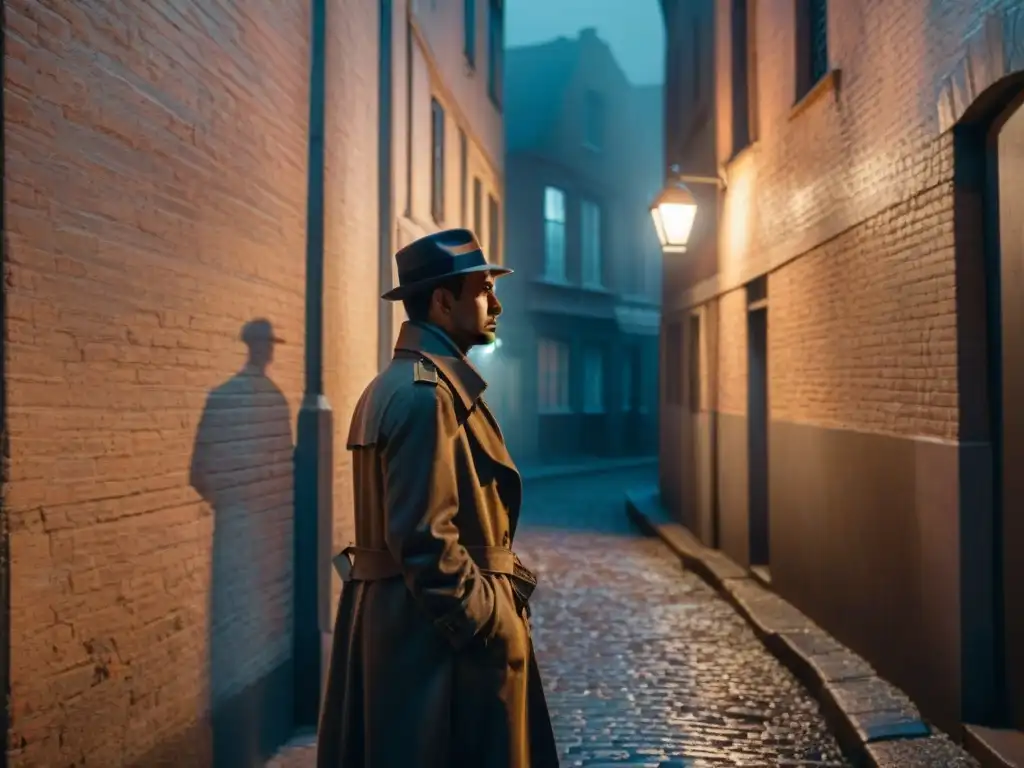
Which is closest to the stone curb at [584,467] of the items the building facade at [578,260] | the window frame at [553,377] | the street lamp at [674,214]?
the building facade at [578,260]

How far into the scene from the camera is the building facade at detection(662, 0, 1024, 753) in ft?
16.9

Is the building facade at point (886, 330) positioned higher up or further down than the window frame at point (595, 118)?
further down

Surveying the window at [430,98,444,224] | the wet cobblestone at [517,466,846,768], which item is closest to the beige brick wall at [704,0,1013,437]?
the wet cobblestone at [517,466,846,768]

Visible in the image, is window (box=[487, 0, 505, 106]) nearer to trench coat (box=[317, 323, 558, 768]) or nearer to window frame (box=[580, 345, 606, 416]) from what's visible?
window frame (box=[580, 345, 606, 416])

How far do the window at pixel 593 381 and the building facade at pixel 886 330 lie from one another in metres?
16.4

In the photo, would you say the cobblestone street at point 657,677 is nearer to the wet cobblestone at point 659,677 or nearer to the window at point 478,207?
the wet cobblestone at point 659,677

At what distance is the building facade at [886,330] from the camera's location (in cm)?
515

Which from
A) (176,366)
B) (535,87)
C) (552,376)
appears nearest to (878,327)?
(176,366)

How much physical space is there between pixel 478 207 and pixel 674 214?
6896 mm

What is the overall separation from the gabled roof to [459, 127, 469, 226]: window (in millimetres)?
12059

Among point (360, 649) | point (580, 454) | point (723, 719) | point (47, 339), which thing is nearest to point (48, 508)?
point (47, 339)

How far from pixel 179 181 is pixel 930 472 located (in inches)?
164

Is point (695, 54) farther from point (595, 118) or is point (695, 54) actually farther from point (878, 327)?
point (595, 118)

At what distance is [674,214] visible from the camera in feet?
31.4
